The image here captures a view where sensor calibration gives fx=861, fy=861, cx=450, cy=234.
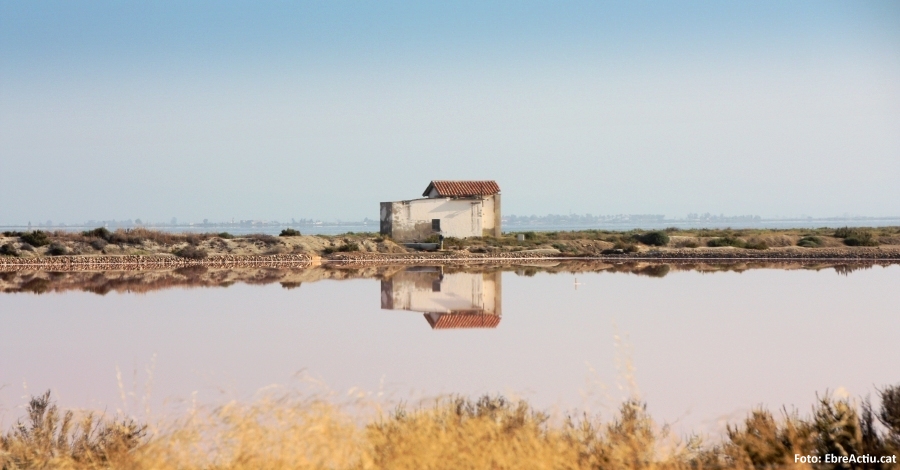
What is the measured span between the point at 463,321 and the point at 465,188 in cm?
2810

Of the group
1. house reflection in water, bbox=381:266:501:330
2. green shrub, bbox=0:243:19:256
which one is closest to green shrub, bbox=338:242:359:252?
house reflection in water, bbox=381:266:501:330

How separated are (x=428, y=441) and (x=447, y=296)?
42.4 ft

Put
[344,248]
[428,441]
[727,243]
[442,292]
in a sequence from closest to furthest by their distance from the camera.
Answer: [428,441], [442,292], [344,248], [727,243]

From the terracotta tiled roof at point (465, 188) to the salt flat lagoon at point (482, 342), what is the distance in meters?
20.1

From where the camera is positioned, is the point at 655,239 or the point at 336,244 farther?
the point at 655,239

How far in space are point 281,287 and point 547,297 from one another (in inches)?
262

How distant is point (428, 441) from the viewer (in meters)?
4.96

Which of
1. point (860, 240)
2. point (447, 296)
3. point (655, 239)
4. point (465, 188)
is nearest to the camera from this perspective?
point (447, 296)

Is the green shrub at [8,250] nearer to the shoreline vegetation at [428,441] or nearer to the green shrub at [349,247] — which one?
the green shrub at [349,247]

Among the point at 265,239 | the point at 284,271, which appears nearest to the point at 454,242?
the point at 265,239

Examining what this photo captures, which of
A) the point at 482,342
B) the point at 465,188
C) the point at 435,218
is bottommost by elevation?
the point at 482,342

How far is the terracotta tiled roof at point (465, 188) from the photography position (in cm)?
4078

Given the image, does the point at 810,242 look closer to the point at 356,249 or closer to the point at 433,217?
the point at 433,217

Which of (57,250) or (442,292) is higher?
(57,250)
